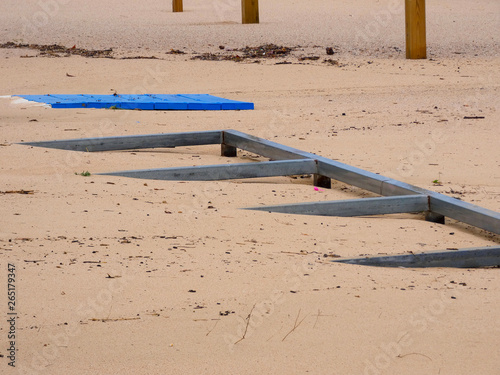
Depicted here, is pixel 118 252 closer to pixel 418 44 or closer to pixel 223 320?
pixel 223 320

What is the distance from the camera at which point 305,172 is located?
14.4 feet

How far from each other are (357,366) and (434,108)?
5170 millimetres

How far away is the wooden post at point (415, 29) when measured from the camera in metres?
9.59

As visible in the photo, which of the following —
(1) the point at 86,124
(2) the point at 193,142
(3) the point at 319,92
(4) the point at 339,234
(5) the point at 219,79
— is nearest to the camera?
(4) the point at 339,234

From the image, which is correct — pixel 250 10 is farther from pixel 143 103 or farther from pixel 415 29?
pixel 143 103

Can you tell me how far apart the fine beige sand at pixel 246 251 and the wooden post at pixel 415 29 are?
82.4 inches

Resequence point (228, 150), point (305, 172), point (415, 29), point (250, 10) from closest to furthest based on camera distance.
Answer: point (305, 172)
point (228, 150)
point (415, 29)
point (250, 10)

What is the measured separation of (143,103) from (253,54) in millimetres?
3671

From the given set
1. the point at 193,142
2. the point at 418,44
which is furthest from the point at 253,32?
the point at 193,142

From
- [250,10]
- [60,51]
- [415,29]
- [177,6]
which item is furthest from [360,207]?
[177,6]

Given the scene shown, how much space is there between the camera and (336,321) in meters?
2.36

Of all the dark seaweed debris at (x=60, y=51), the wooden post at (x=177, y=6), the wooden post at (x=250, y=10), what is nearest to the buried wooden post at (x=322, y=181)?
the dark seaweed debris at (x=60, y=51)

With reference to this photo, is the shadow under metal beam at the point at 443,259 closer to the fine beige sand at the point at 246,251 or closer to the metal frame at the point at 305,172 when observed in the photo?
the fine beige sand at the point at 246,251

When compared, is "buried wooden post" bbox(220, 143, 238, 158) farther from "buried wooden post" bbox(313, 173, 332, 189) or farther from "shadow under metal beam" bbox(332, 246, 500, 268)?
"shadow under metal beam" bbox(332, 246, 500, 268)
